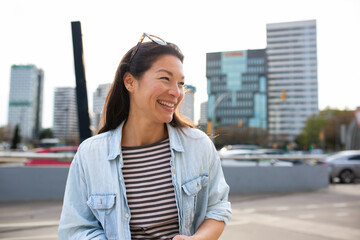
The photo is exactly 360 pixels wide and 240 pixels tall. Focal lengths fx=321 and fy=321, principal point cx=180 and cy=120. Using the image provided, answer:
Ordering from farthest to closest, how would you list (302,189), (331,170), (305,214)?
(331,170), (302,189), (305,214)

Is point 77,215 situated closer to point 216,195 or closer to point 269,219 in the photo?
point 216,195

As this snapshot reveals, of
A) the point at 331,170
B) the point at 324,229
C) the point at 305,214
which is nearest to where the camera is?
the point at 324,229

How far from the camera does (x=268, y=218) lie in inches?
233

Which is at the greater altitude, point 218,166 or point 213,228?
point 218,166

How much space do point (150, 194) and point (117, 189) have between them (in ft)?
0.50

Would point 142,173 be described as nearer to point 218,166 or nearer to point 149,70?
point 218,166

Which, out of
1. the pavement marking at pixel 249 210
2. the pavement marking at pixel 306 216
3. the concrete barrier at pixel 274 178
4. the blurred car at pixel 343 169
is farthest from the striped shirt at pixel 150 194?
the blurred car at pixel 343 169

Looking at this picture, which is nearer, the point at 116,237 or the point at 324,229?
the point at 116,237

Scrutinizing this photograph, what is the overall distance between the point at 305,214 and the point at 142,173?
18.9ft

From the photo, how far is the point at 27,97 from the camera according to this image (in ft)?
419

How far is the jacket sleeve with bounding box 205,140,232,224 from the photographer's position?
1.46m

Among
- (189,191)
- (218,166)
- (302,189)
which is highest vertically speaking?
(218,166)

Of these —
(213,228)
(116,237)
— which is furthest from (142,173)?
(213,228)

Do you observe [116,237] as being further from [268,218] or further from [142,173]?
[268,218]
